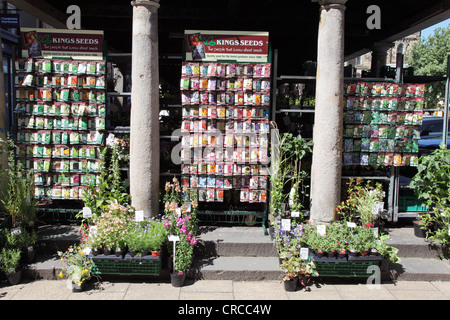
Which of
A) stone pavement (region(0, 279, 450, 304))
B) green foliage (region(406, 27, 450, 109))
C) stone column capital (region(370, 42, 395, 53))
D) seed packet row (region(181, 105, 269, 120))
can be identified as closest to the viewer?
stone pavement (region(0, 279, 450, 304))

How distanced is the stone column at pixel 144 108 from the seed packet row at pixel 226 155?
0.71m

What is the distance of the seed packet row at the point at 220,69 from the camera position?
6.91 meters

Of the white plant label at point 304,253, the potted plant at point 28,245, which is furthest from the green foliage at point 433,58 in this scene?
the potted plant at point 28,245

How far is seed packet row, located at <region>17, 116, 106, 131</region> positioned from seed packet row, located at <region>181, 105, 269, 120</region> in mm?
1664

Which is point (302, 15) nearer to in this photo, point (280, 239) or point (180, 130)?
point (180, 130)

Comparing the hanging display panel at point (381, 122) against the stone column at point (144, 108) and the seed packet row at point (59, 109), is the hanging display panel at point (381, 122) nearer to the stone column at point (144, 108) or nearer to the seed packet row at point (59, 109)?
the stone column at point (144, 108)

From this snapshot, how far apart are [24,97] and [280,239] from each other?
5355 mm

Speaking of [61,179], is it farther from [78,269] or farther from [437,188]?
[437,188]

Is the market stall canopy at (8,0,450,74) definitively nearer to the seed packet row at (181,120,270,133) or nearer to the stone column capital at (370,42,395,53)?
the stone column capital at (370,42,395,53)

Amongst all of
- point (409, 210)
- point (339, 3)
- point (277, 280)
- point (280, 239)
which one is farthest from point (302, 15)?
point (277, 280)

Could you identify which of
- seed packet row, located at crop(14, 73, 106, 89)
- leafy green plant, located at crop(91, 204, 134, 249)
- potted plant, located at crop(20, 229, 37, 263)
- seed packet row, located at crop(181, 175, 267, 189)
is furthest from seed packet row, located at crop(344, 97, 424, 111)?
potted plant, located at crop(20, 229, 37, 263)

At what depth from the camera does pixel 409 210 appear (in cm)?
758

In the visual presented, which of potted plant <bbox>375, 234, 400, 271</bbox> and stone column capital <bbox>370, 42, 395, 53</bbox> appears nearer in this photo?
potted plant <bbox>375, 234, 400, 271</bbox>

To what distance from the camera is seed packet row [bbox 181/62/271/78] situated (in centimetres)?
691
